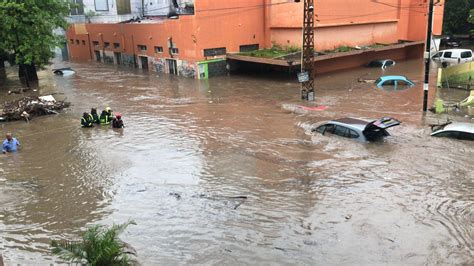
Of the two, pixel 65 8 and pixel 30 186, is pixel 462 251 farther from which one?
pixel 65 8

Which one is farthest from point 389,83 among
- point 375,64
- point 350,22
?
point 350,22

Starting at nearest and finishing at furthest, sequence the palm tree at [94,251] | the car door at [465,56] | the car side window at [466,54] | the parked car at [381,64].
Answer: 1. the palm tree at [94,251]
2. the car door at [465,56]
3. the car side window at [466,54]
4. the parked car at [381,64]

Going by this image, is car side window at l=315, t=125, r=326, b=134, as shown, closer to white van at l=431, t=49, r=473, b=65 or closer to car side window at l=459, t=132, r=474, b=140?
car side window at l=459, t=132, r=474, b=140

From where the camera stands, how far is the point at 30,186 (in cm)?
1427

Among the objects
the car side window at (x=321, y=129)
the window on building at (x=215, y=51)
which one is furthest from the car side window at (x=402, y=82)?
A: the window on building at (x=215, y=51)

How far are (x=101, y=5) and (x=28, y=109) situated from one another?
128 feet

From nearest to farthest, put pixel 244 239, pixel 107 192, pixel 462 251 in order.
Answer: pixel 462 251 → pixel 244 239 → pixel 107 192

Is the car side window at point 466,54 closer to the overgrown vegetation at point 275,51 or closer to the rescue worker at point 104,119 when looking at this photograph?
the overgrown vegetation at point 275,51

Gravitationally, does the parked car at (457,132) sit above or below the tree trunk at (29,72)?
below

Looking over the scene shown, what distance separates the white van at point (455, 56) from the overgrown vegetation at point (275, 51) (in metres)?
12.4

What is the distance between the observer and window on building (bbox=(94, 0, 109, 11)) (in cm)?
5906

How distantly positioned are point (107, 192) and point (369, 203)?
7697 mm

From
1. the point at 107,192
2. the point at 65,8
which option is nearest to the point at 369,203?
the point at 107,192

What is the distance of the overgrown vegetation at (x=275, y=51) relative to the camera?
1377 inches
